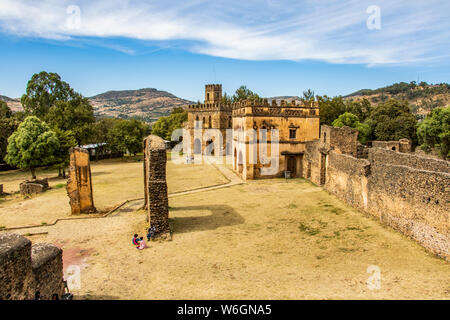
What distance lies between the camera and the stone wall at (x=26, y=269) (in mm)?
6552

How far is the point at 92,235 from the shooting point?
1453cm

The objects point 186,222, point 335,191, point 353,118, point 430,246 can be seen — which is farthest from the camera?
point 353,118

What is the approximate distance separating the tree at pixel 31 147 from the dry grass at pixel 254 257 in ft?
52.0

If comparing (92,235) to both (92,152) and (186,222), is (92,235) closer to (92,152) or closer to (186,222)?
Result: (186,222)

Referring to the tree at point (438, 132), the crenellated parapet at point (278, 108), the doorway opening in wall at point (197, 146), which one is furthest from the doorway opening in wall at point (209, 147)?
the tree at point (438, 132)

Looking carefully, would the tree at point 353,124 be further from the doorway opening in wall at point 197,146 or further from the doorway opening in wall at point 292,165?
the doorway opening in wall at point 197,146

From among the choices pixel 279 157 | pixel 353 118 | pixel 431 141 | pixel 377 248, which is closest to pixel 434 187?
pixel 377 248

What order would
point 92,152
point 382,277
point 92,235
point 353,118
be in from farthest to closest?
point 92,152 → point 353,118 → point 92,235 → point 382,277

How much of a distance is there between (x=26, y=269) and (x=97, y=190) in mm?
18885

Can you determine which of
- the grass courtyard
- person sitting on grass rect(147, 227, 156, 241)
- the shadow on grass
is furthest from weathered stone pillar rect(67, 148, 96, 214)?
person sitting on grass rect(147, 227, 156, 241)

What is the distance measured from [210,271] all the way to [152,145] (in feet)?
23.4

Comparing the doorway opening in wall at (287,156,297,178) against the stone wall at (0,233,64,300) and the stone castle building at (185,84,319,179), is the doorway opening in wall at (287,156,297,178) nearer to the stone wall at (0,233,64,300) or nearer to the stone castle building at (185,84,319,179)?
the stone castle building at (185,84,319,179)

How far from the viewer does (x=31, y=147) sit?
28359 mm
